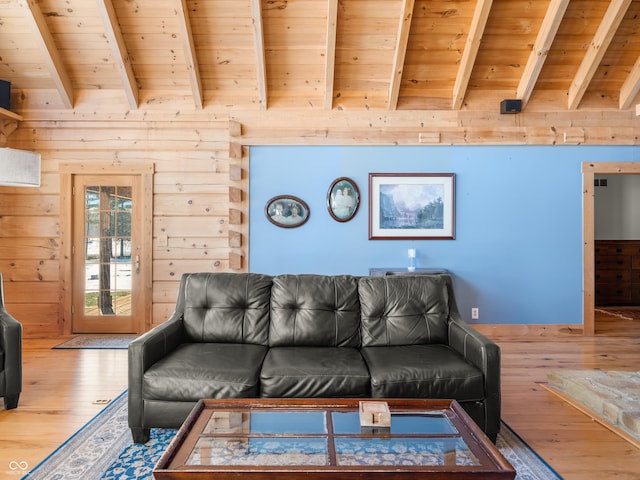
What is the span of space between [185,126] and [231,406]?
371 centimetres

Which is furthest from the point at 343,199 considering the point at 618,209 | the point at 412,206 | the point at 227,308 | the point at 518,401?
the point at 618,209

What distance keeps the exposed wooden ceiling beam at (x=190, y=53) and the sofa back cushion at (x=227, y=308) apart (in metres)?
2.46

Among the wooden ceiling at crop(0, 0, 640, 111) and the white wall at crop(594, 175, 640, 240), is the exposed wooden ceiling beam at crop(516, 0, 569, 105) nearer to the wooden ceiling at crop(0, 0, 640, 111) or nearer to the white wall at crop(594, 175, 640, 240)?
the wooden ceiling at crop(0, 0, 640, 111)

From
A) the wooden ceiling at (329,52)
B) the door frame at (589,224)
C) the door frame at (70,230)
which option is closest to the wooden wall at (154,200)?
the door frame at (70,230)

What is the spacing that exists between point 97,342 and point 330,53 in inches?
151

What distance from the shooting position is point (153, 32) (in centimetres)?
425

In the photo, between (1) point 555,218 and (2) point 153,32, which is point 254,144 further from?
(1) point 555,218

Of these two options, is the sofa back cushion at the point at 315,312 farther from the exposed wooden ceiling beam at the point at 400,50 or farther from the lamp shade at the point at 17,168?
the exposed wooden ceiling beam at the point at 400,50

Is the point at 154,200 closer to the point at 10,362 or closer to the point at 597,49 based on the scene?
the point at 10,362

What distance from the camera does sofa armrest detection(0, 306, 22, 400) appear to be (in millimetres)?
2721

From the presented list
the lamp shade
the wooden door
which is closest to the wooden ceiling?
the wooden door

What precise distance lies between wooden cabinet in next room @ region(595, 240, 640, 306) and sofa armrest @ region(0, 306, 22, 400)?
7.69 metres

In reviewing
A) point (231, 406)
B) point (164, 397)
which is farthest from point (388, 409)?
point (164, 397)

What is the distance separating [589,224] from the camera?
4832 mm
